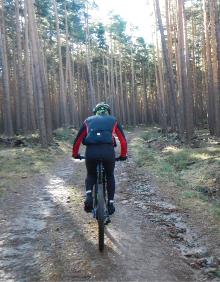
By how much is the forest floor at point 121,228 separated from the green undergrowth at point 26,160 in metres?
0.14

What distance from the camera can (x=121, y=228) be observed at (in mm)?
6961

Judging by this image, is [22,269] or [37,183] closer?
[22,269]

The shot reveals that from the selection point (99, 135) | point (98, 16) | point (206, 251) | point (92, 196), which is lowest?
point (206, 251)

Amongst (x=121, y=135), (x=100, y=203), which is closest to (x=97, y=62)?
(x=121, y=135)

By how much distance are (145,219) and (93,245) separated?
186 cm

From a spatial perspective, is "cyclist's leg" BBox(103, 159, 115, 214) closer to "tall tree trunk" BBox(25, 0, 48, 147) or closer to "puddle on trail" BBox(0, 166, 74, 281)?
"puddle on trail" BBox(0, 166, 74, 281)

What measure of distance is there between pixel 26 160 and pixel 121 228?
8.98m

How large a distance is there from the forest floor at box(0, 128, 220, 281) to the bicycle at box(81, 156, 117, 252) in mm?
301

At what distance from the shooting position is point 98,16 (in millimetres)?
46781

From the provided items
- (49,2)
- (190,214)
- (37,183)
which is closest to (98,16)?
(49,2)

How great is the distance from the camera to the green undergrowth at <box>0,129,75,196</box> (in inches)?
473

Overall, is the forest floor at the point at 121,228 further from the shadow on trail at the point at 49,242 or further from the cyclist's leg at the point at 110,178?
the cyclist's leg at the point at 110,178

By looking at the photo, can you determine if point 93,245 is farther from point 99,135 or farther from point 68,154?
point 68,154

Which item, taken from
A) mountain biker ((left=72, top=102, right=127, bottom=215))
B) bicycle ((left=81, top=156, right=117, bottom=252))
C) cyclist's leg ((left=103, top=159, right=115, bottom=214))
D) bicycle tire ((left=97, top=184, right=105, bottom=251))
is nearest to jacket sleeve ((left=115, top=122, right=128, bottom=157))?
mountain biker ((left=72, top=102, right=127, bottom=215))
